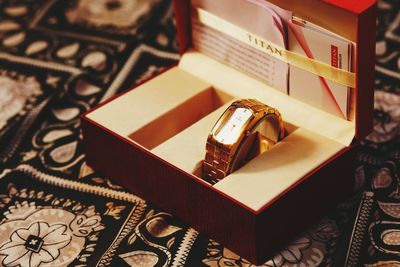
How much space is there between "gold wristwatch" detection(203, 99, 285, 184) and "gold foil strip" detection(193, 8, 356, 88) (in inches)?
2.6

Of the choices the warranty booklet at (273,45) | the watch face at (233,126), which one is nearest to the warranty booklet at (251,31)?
the warranty booklet at (273,45)

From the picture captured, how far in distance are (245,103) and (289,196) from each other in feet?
0.37

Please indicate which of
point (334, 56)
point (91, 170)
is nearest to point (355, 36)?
point (334, 56)

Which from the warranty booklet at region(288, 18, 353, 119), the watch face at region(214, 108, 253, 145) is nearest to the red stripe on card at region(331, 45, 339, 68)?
the warranty booklet at region(288, 18, 353, 119)

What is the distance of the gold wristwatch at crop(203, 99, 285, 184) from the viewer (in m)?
0.71

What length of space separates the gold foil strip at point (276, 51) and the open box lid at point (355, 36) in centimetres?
2

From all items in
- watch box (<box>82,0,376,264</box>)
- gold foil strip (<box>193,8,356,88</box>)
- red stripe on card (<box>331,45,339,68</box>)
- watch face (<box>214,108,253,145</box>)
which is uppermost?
red stripe on card (<box>331,45,339,68</box>)

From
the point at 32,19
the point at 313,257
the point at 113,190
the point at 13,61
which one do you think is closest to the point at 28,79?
the point at 13,61

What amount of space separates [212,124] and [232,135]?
0.24ft

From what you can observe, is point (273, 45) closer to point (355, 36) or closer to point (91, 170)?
point (355, 36)

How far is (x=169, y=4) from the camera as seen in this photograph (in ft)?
3.70

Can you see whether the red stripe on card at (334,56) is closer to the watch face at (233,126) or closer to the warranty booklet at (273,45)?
the warranty booklet at (273,45)

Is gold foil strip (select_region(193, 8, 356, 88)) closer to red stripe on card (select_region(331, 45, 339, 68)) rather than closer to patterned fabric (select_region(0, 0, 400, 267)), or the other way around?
Result: red stripe on card (select_region(331, 45, 339, 68))

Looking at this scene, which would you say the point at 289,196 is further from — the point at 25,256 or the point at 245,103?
the point at 25,256
